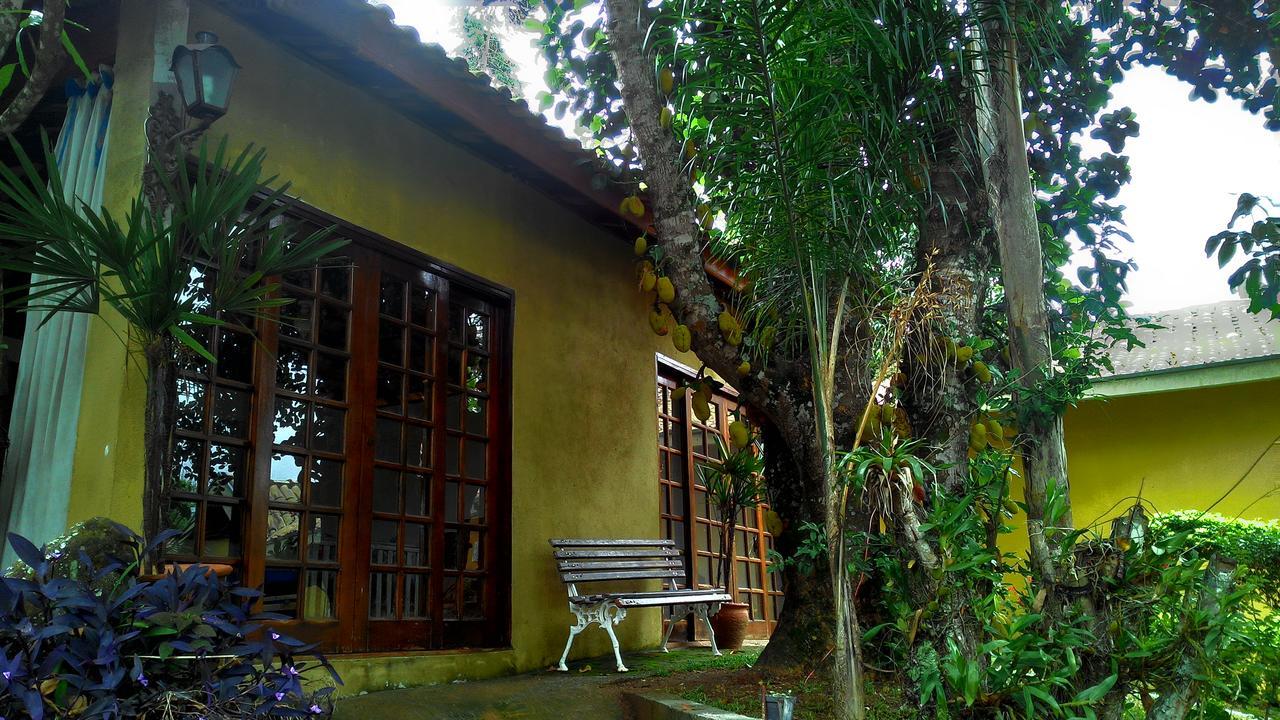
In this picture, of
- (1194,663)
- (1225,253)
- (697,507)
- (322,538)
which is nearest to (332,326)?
(322,538)

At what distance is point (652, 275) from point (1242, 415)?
7231mm

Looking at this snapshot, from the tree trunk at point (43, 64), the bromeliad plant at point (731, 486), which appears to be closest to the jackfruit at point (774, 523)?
the bromeliad plant at point (731, 486)

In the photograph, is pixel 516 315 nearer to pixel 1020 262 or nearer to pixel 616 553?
pixel 616 553

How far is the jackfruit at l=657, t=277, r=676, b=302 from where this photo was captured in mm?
5098

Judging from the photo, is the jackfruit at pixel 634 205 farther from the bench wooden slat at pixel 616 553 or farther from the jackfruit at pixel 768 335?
the bench wooden slat at pixel 616 553

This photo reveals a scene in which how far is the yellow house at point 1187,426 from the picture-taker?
9.27 m

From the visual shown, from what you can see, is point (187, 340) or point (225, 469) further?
point (225, 469)

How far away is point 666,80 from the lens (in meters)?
5.23

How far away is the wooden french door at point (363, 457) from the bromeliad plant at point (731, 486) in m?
1.93

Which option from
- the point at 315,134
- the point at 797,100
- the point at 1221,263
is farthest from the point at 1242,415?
the point at 315,134

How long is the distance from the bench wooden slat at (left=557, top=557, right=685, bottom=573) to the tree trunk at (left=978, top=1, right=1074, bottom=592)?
2.79 metres

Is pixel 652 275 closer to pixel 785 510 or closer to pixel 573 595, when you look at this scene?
pixel 785 510

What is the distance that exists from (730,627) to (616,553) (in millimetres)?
1301

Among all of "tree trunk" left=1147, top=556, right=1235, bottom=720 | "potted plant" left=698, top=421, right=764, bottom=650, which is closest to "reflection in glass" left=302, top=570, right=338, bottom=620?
"potted plant" left=698, top=421, right=764, bottom=650
